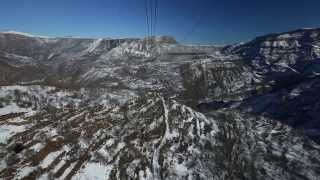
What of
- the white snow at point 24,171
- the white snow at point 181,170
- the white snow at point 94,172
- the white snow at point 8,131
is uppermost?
the white snow at point 8,131

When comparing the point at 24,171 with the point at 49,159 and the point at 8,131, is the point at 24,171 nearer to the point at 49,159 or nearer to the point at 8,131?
the point at 49,159

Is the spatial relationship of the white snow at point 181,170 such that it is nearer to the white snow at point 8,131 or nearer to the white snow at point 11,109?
the white snow at point 8,131

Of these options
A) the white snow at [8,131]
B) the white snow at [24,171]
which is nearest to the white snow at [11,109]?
the white snow at [8,131]

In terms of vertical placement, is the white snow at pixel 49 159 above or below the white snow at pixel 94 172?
above

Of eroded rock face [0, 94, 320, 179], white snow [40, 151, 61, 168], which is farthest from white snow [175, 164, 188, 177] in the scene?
white snow [40, 151, 61, 168]

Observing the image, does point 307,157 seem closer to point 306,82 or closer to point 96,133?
point 96,133

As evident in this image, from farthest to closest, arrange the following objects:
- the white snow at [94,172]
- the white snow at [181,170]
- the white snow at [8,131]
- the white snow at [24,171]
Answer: the white snow at [181,170] < the white snow at [8,131] < the white snow at [94,172] < the white snow at [24,171]

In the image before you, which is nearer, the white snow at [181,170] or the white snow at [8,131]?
the white snow at [8,131]

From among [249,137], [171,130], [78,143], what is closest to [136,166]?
[78,143]

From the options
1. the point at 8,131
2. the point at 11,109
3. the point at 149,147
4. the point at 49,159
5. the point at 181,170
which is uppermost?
the point at 11,109

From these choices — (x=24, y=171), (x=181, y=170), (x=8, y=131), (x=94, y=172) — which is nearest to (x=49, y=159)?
(x=24, y=171)

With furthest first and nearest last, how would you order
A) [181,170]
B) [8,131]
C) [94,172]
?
[8,131] → [181,170] → [94,172]

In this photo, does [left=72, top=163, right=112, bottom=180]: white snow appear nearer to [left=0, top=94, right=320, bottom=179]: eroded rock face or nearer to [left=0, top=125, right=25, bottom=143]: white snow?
[left=0, top=94, right=320, bottom=179]: eroded rock face
